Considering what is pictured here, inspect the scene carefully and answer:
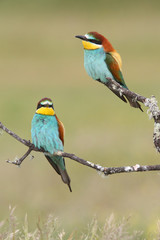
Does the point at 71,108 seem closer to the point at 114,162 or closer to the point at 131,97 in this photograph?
the point at 114,162

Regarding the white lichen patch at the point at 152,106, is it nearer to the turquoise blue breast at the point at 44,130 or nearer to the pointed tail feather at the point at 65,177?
the pointed tail feather at the point at 65,177

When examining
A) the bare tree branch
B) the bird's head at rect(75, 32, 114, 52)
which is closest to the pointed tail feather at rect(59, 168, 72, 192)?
the bare tree branch

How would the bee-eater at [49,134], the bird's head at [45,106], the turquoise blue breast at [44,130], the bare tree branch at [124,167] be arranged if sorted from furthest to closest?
the turquoise blue breast at [44,130]
the bee-eater at [49,134]
the bird's head at [45,106]
the bare tree branch at [124,167]

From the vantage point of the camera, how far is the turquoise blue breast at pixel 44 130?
116 inches

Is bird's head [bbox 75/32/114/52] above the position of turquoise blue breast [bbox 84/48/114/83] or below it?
above

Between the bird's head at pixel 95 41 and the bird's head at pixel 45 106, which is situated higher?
the bird's head at pixel 95 41

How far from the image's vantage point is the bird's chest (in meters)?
2.61

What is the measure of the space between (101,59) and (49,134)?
1.70 ft

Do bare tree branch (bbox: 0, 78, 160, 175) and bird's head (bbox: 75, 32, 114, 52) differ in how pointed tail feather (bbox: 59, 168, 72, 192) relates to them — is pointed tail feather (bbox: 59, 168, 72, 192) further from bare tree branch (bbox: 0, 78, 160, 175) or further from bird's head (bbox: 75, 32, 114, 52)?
bird's head (bbox: 75, 32, 114, 52)

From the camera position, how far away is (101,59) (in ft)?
8.86

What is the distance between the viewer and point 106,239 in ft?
9.16

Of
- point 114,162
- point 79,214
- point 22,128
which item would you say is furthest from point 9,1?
point 79,214

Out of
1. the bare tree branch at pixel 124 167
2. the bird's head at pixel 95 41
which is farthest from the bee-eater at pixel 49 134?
the bird's head at pixel 95 41

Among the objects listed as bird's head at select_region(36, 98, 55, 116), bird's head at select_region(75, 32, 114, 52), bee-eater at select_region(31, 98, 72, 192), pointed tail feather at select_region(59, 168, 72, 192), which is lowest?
pointed tail feather at select_region(59, 168, 72, 192)
